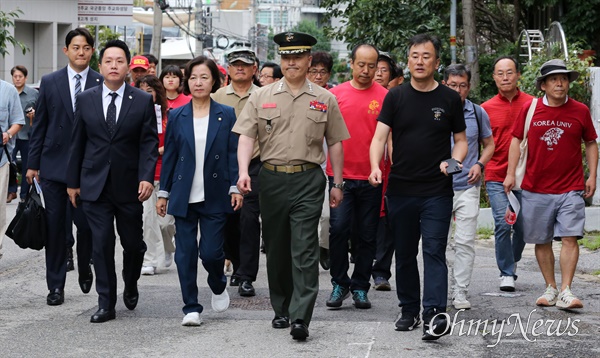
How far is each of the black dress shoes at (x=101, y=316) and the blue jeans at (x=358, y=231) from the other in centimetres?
183

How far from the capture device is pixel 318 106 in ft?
25.5

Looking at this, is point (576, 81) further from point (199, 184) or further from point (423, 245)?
point (199, 184)

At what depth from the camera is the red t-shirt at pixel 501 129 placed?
983 cm

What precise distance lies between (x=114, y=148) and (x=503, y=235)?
11.9ft

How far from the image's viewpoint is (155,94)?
10609 mm

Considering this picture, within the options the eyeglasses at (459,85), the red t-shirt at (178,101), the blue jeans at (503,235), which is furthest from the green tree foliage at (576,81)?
the red t-shirt at (178,101)

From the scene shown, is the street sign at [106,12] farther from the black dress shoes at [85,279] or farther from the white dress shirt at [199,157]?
the white dress shirt at [199,157]

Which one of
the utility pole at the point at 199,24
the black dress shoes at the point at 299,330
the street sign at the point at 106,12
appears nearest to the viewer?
the black dress shoes at the point at 299,330

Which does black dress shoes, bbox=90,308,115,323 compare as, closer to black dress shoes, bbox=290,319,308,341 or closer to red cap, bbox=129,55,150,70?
black dress shoes, bbox=290,319,308,341

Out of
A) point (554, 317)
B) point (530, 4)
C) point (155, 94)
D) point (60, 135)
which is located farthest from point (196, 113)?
point (530, 4)

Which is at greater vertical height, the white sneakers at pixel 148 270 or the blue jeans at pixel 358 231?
the blue jeans at pixel 358 231

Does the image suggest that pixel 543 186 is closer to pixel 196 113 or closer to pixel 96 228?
pixel 196 113

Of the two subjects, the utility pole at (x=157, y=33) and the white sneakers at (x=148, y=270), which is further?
the utility pole at (x=157, y=33)

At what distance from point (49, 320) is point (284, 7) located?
10259 centimetres
